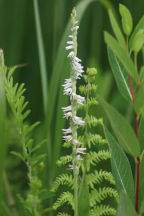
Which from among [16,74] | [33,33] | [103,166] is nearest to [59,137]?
[103,166]

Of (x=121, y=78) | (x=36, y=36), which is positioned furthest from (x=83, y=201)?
(x=36, y=36)

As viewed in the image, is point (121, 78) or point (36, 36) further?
point (36, 36)

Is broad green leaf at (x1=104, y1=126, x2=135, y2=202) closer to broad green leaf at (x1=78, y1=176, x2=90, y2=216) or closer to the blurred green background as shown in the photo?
broad green leaf at (x1=78, y1=176, x2=90, y2=216)

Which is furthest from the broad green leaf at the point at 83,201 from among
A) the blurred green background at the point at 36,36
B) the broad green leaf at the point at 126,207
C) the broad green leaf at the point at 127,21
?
the blurred green background at the point at 36,36

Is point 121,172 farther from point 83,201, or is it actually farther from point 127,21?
point 127,21

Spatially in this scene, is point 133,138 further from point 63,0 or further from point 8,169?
point 63,0

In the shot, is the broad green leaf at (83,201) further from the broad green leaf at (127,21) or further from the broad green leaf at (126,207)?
the broad green leaf at (127,21)

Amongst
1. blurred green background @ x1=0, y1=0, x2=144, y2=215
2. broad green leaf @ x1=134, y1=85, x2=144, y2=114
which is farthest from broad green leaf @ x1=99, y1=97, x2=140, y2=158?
blurred green background @ x1=0, y1=0, x2=144, y2=215

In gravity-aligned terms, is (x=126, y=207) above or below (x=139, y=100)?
below
